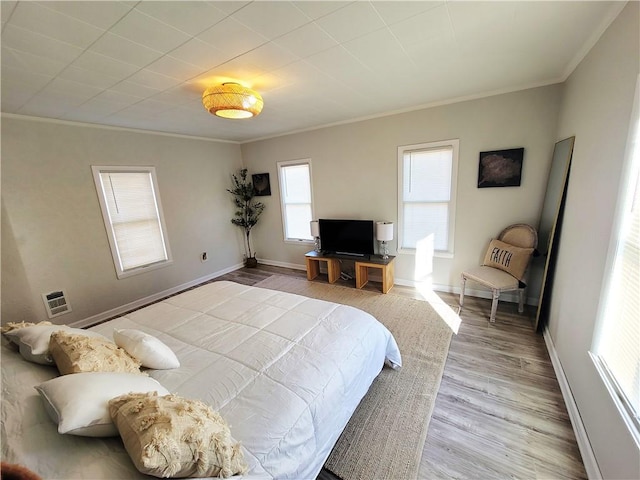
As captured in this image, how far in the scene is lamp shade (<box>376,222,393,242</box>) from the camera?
3.68 m

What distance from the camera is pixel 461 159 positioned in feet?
10.4

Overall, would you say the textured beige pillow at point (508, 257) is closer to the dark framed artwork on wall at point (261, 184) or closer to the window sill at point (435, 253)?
the window sill at point (435, 253)

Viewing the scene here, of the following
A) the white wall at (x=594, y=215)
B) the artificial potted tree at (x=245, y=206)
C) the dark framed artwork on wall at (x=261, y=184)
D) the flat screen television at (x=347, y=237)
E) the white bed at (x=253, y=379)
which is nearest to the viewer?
the white bed at (x=253, y=379)

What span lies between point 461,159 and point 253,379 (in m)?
3.32

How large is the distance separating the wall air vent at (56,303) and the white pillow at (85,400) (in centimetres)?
283

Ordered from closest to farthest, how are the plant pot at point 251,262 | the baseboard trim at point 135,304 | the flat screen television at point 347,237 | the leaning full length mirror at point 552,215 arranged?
the leaning full length mirror at point 552,215, the baseboard trim at point 135,304, the flat screen television at point 347,237, the plant pot at point 251,262

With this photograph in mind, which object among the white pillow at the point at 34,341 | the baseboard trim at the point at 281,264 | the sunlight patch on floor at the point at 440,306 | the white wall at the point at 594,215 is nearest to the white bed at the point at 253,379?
the white pillow at the point at 34,341

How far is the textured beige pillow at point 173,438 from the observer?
77 centimetres

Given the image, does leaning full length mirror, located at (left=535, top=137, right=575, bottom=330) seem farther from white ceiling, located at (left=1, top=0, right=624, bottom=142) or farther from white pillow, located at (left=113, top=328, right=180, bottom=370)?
white pillow, located at (left=113, top=328, right=180, bottom=370)

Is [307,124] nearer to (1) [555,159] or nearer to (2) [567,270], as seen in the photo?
(1) [555,159]

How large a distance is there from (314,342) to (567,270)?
2145 millimetres

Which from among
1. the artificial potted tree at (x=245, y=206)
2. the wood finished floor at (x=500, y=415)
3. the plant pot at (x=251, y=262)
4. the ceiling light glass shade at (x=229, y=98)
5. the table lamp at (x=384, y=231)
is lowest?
the wood finished floor at (x=500, y=415)

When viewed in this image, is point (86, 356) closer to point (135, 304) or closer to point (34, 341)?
point (34, 341)

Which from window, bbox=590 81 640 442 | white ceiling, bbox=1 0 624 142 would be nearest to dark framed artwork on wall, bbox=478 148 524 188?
white ceiling, bbox=1 0 624 142
